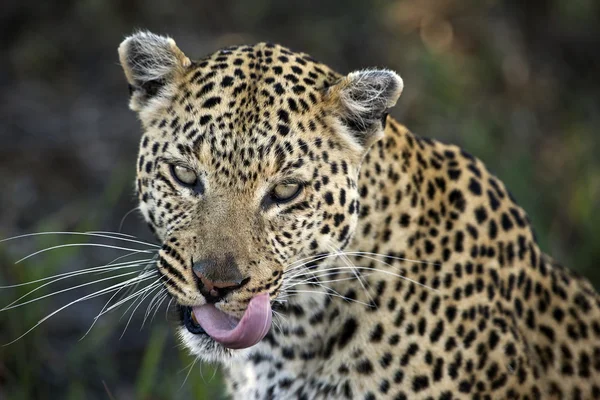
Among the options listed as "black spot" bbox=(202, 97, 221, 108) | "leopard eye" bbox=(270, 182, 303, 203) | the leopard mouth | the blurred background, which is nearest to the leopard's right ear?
"black spot" bbox=(202, 97, 221, 108)

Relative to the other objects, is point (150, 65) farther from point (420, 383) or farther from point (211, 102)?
point (420, 383)

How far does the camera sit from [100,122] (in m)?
10.5

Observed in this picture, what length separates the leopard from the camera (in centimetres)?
429

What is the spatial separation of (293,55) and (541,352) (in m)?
2.22

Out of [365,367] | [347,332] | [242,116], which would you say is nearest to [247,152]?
[242,116]

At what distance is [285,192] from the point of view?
441 centimetres

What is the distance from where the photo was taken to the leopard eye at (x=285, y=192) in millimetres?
4398

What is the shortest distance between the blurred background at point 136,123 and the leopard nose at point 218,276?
1.91 metres

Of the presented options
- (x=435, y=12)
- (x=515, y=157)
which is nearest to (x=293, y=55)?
(x=515, y=157)

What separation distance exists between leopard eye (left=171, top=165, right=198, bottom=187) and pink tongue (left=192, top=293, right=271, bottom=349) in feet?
2.04

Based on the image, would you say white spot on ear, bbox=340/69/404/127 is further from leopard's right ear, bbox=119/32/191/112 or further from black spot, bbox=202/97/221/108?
leopard's right ear, bbox=119/32/191/112

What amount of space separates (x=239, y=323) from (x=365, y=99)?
1.31 m

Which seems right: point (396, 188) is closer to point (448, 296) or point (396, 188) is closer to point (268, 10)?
point (448, 296)

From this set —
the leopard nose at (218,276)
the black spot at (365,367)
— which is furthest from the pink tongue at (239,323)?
the black spot at (365,367)
